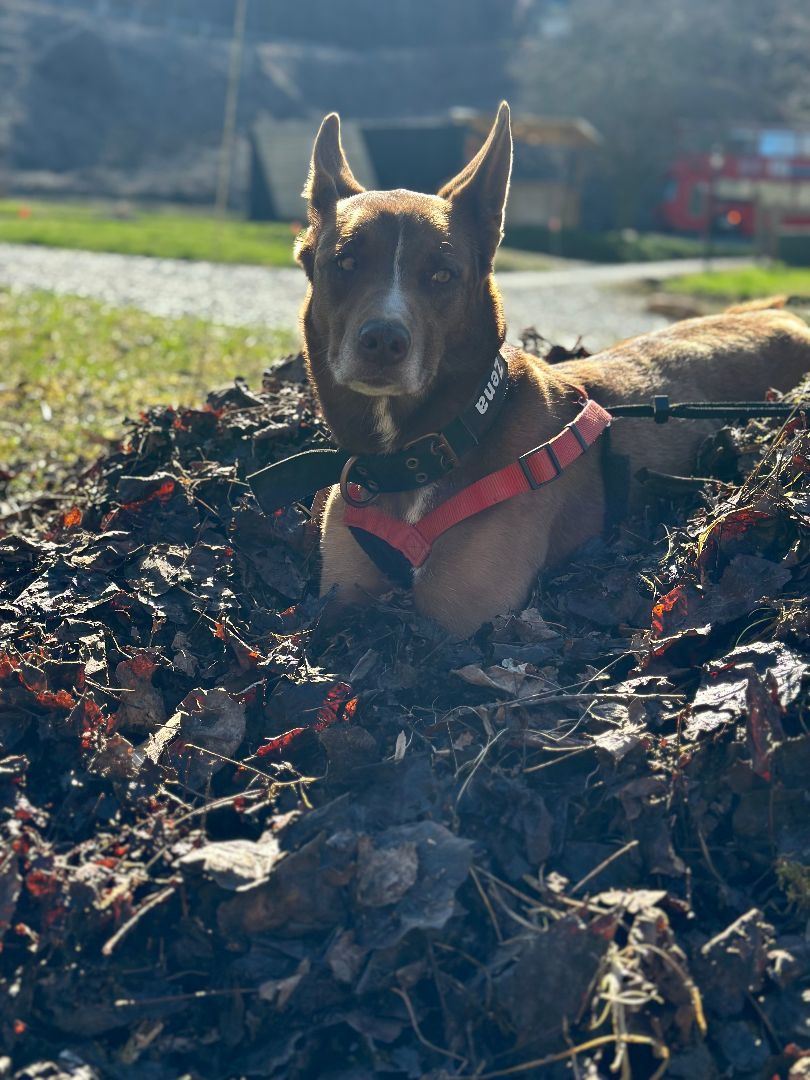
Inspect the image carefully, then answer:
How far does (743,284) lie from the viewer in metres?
18.4

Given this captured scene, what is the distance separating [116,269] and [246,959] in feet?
53.6

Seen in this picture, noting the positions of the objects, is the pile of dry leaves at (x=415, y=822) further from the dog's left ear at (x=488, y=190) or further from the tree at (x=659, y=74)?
the tree at (x=659, y=74)

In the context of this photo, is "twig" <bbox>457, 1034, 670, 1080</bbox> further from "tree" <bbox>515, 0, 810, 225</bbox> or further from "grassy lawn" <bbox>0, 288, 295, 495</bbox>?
"tree" <bbox>515, 0, 810, 225</bbox>

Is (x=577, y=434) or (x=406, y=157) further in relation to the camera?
(x=406, y=157)

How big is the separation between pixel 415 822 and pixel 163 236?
21.8 meters

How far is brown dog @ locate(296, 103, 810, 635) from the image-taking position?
394 centimetres

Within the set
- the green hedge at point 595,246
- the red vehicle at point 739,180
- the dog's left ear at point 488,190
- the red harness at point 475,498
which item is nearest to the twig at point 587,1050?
the red harness at point 475,498

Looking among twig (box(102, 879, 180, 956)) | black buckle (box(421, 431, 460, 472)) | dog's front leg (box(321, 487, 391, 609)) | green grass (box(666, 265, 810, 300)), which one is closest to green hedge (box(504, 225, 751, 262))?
green grass (box(666, 265, 810, 300))

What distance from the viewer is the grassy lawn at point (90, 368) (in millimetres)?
6969

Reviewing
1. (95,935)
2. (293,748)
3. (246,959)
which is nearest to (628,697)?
(293,748)

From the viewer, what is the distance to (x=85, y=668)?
138 inches

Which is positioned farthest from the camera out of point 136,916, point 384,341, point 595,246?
point 595,246

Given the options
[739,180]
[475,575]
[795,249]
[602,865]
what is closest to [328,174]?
[475,575]

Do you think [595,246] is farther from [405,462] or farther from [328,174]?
[405,462]
